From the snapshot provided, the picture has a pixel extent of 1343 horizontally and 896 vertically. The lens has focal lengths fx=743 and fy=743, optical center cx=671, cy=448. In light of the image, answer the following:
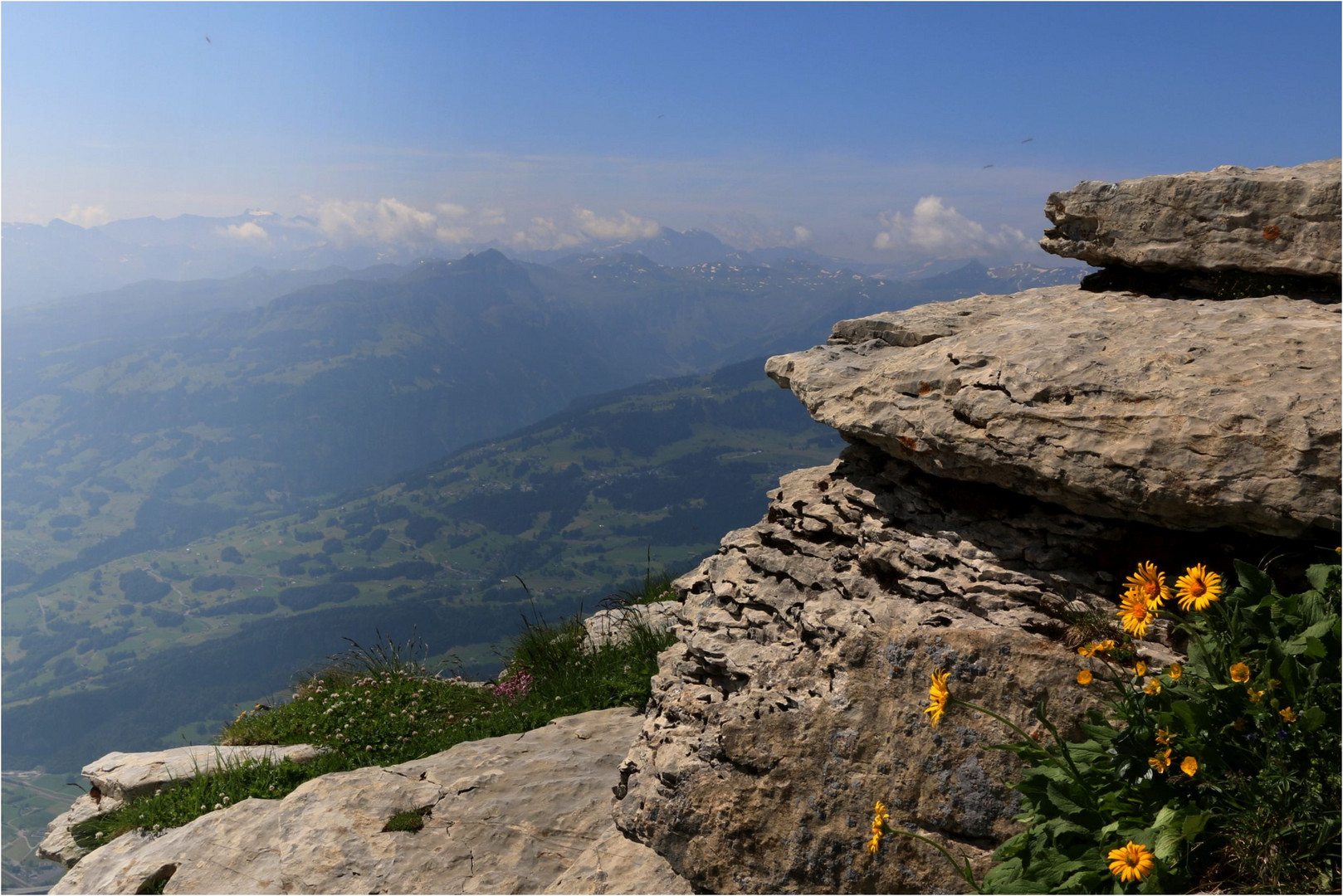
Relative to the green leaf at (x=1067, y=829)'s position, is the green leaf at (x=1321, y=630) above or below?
above

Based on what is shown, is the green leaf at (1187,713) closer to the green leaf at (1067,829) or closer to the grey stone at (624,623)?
the green leaf at (1067,829)

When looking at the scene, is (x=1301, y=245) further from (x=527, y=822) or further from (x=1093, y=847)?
(x=527, y=822)

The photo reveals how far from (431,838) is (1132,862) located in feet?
23.8

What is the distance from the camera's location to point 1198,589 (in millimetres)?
4691

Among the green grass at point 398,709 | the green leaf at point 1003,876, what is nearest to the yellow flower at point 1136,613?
the green leaf at point 1003,876

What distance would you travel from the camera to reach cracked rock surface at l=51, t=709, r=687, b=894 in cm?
798

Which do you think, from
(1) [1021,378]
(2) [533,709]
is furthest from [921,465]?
(2) [533,709]

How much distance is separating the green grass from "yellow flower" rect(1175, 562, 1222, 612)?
791 centimetres

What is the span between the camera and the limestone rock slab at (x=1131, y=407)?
5.27 m

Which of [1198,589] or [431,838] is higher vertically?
[1198,589]

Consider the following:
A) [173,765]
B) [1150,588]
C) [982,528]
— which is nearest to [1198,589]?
[1150,588]

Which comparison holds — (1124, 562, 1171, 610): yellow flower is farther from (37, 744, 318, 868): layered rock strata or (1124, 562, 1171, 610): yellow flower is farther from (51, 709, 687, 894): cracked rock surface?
(37, 744, 318, 868): layered rock strata

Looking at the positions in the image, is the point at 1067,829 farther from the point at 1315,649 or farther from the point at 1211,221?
the point at 1211,221

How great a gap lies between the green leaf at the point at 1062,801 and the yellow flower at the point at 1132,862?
1.70ft
